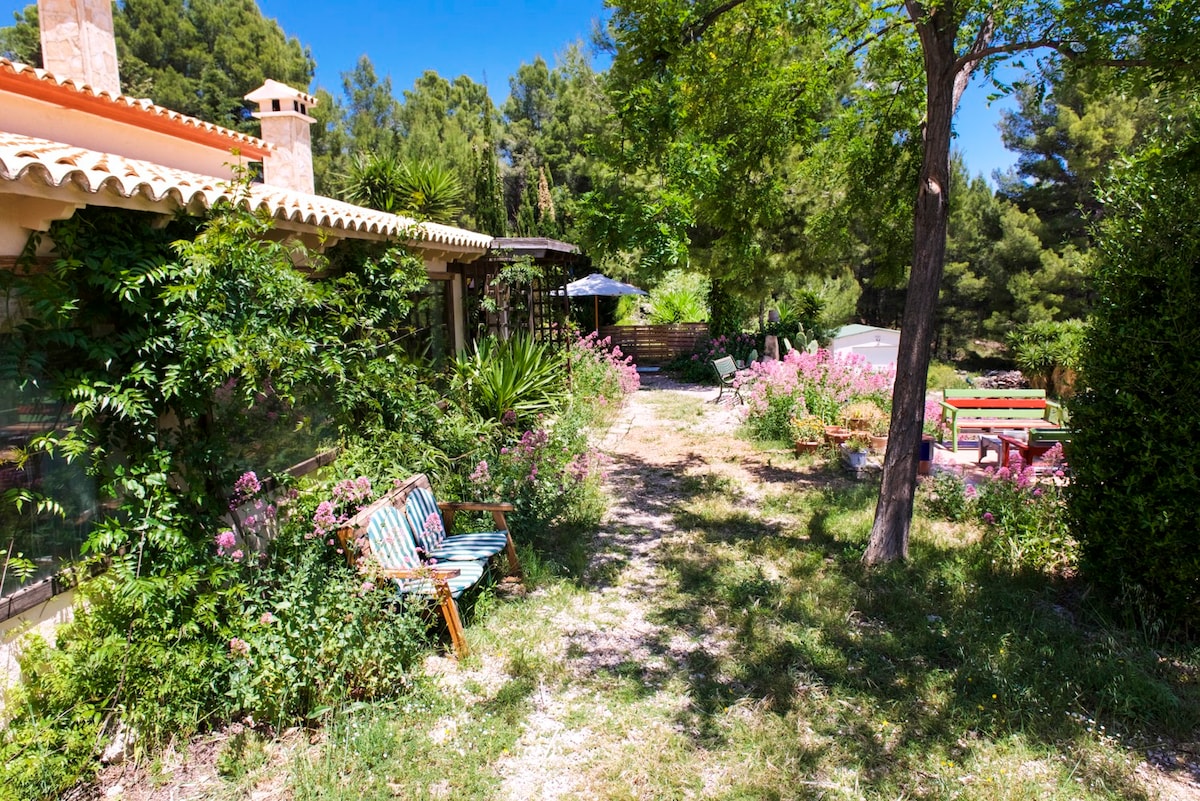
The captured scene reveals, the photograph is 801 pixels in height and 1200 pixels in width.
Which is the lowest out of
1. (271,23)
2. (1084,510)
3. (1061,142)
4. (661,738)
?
(661,738)

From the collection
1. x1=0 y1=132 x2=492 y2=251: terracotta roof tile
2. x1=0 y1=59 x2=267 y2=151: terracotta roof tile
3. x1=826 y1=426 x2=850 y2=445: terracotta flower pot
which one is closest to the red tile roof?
x1=0 y1=59 x2=267 y2=151: terracotta roof tile

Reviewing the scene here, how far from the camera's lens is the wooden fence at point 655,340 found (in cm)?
1953

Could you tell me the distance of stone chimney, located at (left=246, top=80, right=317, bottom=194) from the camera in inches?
328

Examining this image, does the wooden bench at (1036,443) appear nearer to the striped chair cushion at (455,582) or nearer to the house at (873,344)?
the striped chair cushion at (455,582)

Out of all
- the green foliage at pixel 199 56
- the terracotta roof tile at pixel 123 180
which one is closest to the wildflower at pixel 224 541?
the terracotta roof tile at pixel 123 180

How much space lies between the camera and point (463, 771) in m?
2.91

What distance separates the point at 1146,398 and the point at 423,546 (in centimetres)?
464

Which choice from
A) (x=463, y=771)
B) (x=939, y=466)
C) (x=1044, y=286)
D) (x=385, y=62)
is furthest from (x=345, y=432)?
(x=385, y=62)

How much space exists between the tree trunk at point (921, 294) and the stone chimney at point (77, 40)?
6.62 meters

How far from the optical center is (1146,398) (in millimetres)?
3994

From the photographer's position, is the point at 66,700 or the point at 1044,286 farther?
the point at 1044,286

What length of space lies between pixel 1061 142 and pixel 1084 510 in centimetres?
2174

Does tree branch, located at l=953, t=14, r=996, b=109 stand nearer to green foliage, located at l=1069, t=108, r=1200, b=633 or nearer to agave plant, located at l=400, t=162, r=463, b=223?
green foliage, located at l=1069, t=108, r=1200, b=633

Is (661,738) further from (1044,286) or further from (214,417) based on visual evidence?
(1044,286)
